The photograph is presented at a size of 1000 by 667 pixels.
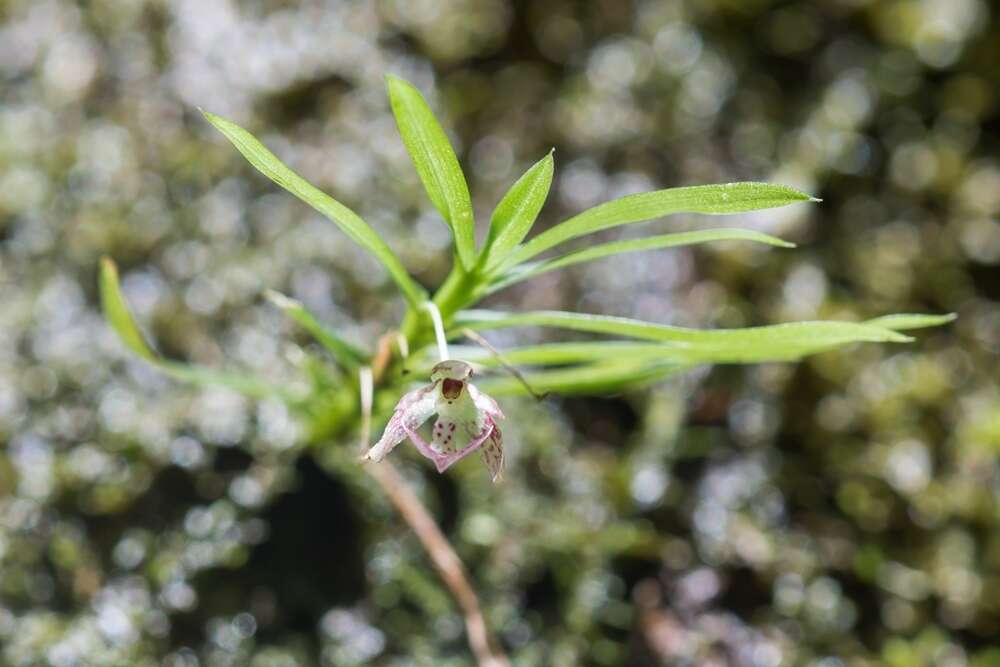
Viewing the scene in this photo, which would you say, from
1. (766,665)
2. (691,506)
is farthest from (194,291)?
(766,665)

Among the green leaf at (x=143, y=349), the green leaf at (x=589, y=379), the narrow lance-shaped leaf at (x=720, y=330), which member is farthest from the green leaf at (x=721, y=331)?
the green leaf at (x=143, y=349)

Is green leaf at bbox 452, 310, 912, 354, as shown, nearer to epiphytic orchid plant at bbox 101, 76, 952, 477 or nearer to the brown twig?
epiphytic orchid plant at bbox 101, 76, 952, 477

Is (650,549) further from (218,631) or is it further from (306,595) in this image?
(218,631)

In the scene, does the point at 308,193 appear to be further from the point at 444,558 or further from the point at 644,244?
the point at 444,558

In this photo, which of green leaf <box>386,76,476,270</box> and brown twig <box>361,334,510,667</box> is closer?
green leaf <box>386,76,476,270</box>

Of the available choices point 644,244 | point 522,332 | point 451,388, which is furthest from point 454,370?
point 522,332

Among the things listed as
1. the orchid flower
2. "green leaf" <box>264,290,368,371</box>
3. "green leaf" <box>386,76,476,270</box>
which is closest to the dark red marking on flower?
the orchid flower
